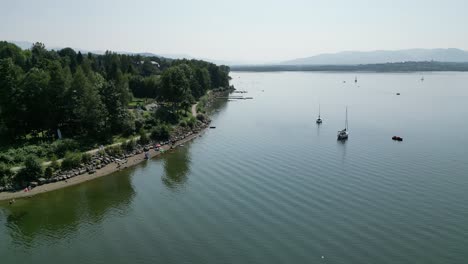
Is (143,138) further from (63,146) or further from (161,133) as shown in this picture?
(63,146)

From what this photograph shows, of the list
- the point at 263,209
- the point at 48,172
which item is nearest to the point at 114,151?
the point at 48,172

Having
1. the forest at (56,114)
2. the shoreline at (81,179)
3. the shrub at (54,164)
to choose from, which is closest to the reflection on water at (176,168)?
the shoreline at (81,179)

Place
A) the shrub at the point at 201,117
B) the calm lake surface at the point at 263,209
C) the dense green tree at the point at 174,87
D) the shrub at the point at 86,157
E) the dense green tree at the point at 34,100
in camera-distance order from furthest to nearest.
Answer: the shrub at the point at 201,117 < the dense green tree at the point at 174,87 < the dense green tree at the point at 34,100 < the shrub at the point at 86,157 < the calm lake surface at the point at 263,209

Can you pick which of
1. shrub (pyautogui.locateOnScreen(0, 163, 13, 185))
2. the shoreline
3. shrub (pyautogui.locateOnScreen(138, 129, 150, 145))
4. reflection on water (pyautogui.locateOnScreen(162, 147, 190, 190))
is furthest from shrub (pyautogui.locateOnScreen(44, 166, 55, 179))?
shrub (pyautogui.locateOnScreen(138, 129, 150, 145))

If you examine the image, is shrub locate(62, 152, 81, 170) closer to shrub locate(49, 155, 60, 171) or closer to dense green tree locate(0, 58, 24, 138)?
shrub locate(49, 155, 60, 171)

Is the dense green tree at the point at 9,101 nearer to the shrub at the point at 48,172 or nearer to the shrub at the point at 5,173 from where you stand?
the shrub at the point at 5,173

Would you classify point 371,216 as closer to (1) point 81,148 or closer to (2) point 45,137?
(1) point 81,148
